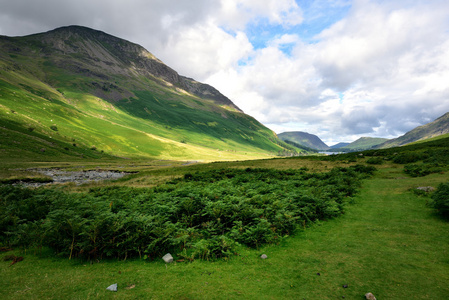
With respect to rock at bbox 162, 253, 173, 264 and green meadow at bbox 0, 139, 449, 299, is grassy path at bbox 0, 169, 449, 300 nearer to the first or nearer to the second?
green meadow at bbox 0, 139, 449, 299

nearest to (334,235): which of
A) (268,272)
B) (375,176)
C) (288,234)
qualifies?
(288,234)

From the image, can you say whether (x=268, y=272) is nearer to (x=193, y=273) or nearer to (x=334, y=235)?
(x=193, y=273)

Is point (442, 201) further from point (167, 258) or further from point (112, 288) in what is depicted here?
point (112, 288)

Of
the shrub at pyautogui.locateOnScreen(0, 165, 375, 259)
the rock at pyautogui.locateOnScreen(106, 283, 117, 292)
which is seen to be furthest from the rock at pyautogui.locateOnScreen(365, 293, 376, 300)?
the rock at pyautogui.locateOnScreen(106, 283, 117, 292)

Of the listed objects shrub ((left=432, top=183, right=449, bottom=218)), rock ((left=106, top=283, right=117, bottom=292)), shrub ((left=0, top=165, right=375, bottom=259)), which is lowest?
rock ((left=106, top=283, right=117, bottom=292))

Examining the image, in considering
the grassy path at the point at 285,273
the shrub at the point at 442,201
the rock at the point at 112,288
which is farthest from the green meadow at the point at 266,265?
the shrub at the point at 442,201

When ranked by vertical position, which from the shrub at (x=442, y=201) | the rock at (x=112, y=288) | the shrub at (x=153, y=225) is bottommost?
the rock at (x=112, y=288)

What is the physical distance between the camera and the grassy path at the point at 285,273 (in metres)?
6.82

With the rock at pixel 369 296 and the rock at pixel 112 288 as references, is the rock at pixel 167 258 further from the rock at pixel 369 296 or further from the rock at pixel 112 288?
the rock at pixel 369 296

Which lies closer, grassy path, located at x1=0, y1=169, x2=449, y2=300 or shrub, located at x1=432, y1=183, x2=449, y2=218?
grassy path, located at x1=0, y1=169, x2=449, y2=300

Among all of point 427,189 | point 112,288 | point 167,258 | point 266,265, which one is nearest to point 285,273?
point 266,265

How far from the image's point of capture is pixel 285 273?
26.9ft

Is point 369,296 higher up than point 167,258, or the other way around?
point 369,296

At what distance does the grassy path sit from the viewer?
269 inches
